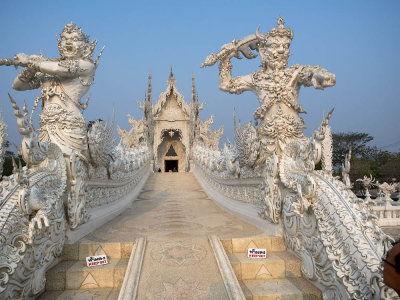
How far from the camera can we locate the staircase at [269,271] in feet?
9.30

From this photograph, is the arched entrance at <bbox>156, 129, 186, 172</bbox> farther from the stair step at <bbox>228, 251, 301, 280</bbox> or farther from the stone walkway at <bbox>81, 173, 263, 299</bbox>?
the stair step at <bbox>228, 251, 301, 280</bbox>

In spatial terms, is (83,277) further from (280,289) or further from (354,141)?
(354,141)

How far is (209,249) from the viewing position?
337cm

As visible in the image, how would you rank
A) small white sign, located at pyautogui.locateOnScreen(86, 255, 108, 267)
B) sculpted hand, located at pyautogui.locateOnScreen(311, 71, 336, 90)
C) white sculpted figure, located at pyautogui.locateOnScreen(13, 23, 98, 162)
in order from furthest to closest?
white sculpted figure, located at pyautogui.locateOnScreen(13, 23, 98, 162), sculpted hand, located at pyautogui.locateOnScreen(311, 71, 336, 90), small white sign, located at pyautogui.locateOnScreen(86, 255, 108, 267)

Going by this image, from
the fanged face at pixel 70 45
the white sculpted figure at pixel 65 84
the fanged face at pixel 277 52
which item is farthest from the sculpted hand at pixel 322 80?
the fanged face at pixel 70 45

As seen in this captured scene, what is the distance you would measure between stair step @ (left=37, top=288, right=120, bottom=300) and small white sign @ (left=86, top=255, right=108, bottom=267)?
0.25m

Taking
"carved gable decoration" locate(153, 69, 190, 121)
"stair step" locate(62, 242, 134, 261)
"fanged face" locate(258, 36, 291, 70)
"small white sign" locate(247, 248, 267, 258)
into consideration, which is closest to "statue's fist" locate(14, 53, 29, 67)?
"stair step" locate(62, 242, 134, 261)

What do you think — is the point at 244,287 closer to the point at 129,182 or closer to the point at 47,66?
the point at 47,66

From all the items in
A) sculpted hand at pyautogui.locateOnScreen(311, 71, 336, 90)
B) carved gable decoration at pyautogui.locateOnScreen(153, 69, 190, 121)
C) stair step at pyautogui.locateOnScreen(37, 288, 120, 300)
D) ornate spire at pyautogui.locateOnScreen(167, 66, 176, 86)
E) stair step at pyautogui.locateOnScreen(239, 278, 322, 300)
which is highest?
ornate spire at pyautogui.locateOnScreen(167, 66, 176, 86)

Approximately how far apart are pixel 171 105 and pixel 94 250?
16.0m

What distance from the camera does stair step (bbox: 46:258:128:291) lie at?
3.00m

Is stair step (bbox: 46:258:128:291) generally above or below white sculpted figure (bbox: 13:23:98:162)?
below

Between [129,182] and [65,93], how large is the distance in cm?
368

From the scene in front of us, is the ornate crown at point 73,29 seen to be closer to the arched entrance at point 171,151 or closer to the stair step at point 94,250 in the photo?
the stair step at point 94,250
